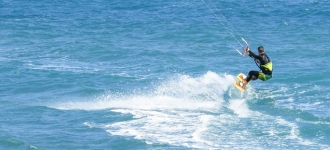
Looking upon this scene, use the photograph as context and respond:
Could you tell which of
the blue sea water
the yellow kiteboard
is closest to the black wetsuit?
the yellow kiteboard

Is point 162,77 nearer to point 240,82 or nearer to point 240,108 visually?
point 240,82

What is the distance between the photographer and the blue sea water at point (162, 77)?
23.3 m

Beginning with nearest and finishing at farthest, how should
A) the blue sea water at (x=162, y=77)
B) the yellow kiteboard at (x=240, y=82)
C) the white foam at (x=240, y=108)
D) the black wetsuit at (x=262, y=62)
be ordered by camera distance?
the blue sea water at (x=162, y=77) < the black wetsuit at (x=262, y=62) < the white foam at (x=240, y=108) < the yellow kiteboard at (x=240, y=82)

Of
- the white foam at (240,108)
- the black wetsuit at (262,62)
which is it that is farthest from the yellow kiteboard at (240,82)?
the white foam at (240,108)

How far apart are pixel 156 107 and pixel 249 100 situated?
11.8ft

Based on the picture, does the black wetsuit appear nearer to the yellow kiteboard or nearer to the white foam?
the yellow kiteboard

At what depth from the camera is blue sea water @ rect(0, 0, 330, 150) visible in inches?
916

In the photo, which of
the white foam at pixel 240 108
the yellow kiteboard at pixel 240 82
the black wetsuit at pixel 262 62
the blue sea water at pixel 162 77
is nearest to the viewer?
the blue sea water at pixel 162 77

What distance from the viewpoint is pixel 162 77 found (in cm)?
3203

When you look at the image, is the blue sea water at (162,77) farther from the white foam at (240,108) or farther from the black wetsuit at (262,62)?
the black wetsuit at (262,62)

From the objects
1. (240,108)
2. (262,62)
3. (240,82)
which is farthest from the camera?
(240,82)

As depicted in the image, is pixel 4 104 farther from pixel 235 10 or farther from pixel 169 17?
pixel 235 10

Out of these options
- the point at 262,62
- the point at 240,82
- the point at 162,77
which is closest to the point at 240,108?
the point at 240,82

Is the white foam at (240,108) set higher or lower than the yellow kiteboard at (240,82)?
lower
